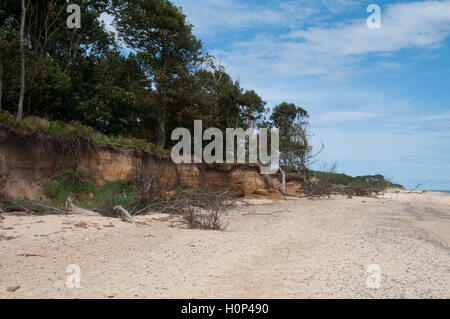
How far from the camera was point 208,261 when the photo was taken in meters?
5.81

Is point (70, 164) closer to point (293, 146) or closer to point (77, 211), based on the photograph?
point (77, 211)

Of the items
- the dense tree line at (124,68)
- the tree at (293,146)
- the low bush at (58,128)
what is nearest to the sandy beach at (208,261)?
the low bush at (58,128)

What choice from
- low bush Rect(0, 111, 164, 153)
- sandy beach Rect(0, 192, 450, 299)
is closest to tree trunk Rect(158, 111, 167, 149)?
low bush Rect(0, 111, 164, 153)

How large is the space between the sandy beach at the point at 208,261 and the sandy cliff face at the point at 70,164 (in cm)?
287

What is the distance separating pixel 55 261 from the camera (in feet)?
18.2

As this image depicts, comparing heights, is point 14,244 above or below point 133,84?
below

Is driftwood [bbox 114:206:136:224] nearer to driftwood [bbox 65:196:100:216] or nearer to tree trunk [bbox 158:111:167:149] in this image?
driftwood [bbox 65:196:100:216]

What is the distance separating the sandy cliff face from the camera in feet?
37.2

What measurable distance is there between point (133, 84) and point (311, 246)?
1803 centimetres

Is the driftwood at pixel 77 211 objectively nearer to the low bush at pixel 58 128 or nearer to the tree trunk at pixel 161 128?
the low bush at pixel 58 128

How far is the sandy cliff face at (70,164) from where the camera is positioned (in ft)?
37.2
